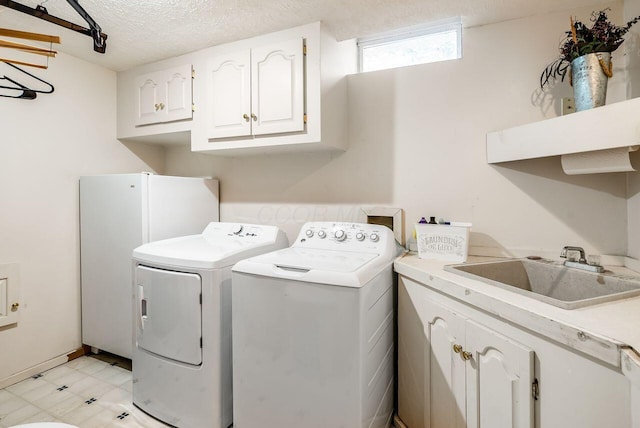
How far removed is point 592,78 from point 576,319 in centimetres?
115

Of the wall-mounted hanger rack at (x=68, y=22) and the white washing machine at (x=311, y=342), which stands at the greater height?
the wall-mounted hanger rack at (x=68, y=22)

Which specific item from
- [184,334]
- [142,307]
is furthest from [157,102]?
[184,334]

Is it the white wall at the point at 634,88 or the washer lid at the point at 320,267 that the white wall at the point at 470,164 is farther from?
the washer lid at the point at 320,267

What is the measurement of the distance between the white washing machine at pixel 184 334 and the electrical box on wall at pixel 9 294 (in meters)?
0.96

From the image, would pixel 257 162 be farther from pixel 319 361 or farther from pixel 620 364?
pixel 620 364

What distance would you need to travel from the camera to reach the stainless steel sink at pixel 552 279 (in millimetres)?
1189

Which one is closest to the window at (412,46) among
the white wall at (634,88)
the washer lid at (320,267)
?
the white wall at (634,88)

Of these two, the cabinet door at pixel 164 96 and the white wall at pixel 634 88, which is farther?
the cabinet door at pixel 164 96

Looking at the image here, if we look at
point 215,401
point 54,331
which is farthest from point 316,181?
point 54,331

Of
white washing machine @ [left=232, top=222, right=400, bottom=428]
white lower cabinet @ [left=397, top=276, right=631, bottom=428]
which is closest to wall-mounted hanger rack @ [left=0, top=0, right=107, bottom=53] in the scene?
white washing machine @ [left=232, top=222, right=400, bottom=428]

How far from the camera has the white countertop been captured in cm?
72

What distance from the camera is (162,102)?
7.67ft

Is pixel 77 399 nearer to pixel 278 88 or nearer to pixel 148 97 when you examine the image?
pixel 148 97

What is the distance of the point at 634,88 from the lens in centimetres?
151
